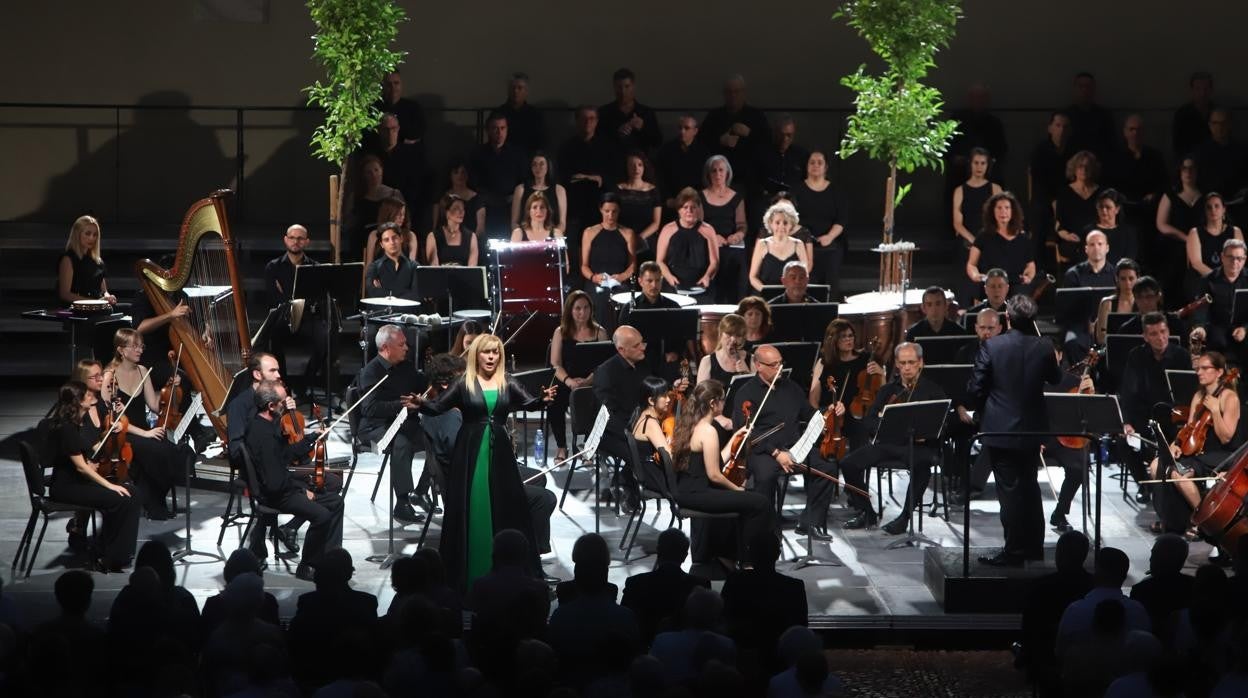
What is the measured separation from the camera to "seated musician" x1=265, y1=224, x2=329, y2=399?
40.7 feet

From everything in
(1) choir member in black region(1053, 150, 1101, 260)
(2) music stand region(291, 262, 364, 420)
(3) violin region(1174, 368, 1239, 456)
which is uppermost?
(1) choir member in black region(1053, 150, 1101, 260)

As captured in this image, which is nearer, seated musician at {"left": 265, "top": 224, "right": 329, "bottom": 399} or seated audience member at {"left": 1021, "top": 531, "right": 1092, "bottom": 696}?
seated audience member at {"left": 1021, "top": 531, "right": 1092, "bottom": 696}

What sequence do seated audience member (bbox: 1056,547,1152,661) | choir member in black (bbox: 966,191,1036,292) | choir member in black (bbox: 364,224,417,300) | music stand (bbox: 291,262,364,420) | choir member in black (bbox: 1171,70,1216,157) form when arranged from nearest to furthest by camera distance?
seated audience member (bbox: 1056,547,1152,661), music stand (bbox: 291,262,364,420), choir member in black (bbox: 364,224,417,300), choir member in black (bbox: 966,191,1036,292), choir member in black (bbox: 1171,70,1216,157)

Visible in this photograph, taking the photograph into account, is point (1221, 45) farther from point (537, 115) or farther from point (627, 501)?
point (627, 501)

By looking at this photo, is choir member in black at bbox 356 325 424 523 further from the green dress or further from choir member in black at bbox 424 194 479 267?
choir member in black at bbox 424 194 479 267

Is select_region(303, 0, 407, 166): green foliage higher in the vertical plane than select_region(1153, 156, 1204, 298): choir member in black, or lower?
higher

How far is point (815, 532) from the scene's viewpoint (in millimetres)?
9664

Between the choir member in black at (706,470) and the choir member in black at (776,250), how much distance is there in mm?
3588

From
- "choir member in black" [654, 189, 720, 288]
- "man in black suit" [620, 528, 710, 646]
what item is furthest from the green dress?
"choir member in black" [654, 189, 720, 288]

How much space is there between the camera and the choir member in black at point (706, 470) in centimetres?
869

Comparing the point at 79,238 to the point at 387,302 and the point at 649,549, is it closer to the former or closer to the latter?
the point at 387,302

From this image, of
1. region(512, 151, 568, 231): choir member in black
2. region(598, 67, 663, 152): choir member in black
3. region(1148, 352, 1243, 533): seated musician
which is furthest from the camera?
region(598, 67, 663, 152): choir member in black

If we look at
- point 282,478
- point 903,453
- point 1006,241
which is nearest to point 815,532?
point 903,453

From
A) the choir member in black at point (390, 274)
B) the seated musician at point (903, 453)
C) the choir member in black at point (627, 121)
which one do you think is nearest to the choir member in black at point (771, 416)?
the seated musician at point (903, 453)
